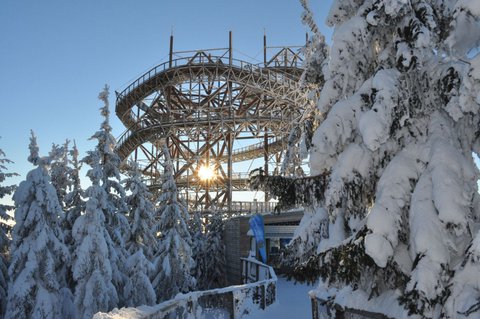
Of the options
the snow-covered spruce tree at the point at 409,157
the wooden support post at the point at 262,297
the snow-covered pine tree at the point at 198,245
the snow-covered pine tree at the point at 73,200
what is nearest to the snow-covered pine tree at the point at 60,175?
the snow-covered pine tree at the point at 73,200

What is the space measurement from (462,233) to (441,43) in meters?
2.95

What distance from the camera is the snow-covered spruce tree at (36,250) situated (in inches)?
666

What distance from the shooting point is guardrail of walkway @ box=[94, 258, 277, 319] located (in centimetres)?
729

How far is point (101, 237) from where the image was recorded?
17594 millimetres

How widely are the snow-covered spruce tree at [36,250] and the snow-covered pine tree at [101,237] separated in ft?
3.09

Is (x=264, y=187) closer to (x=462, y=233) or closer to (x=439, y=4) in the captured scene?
(x=462, y=233)

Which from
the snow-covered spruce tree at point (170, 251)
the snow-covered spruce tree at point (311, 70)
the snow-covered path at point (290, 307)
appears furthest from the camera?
the snow-covered spruce tree at point (170, 251)

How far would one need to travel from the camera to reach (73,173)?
20891 millimetres

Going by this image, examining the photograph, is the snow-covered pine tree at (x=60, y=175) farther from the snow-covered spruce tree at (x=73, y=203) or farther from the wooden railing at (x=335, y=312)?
the wooden railing at (x=335, y=312)

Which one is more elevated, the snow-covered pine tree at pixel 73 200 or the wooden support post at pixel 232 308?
the snow-covered pine tree at pixel 73 200

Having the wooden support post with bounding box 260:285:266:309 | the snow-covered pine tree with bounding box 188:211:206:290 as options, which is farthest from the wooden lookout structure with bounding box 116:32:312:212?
the wooden support post with bounding box 260:285:266:309

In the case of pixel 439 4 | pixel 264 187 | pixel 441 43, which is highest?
pixel 439 4

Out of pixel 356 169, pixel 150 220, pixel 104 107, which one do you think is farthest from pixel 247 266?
pixel 356 169

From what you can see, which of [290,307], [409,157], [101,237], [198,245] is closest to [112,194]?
[101,237]
